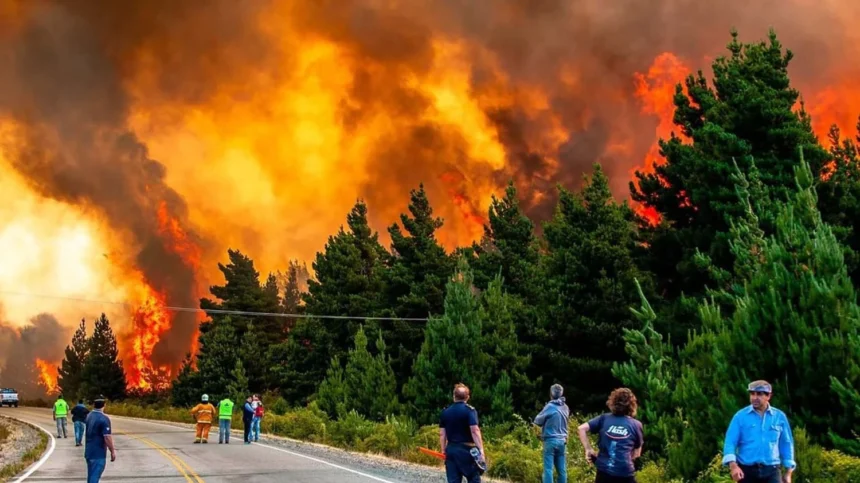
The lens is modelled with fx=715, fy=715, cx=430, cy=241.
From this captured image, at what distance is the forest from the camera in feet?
36.0

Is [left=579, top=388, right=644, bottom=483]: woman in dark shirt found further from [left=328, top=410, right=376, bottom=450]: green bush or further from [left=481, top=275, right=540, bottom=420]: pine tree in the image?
[left=328, top=410, right=376, bottom=450]: green bush

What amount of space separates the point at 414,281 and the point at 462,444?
35.9 m

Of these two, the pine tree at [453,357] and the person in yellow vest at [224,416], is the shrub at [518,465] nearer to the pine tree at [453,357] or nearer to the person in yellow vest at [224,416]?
the pine tree at [453,357]

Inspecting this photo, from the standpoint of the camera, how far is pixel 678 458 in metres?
12.1

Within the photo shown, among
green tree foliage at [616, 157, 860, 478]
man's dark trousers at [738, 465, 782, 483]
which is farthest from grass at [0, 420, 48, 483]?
man's dark trousers at [738, 465, 782, 483]

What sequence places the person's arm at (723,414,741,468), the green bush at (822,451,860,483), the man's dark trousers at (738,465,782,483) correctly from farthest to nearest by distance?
the green bush at (822,451,860,483)
the person's arm at (723,414,741,468)
the man's dark trousers at (738,465,782,483)

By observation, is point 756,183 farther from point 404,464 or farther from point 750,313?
point 404,464

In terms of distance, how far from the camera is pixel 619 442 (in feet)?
25.8

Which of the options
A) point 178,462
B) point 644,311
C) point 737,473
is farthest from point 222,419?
point 737,473

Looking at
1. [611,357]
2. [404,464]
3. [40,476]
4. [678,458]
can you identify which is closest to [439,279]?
[611,357]

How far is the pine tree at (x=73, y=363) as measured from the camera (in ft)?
359

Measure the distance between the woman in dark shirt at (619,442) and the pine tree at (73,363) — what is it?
11397cm

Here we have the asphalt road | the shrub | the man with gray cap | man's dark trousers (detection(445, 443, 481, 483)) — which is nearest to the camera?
man's dark trousers (detection(445, 443, 481, 483))

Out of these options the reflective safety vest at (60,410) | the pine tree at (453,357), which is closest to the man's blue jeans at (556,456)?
the pine tree at (453,357)
